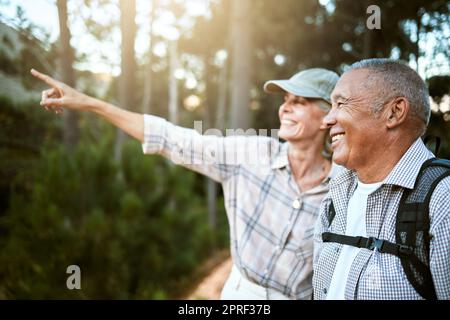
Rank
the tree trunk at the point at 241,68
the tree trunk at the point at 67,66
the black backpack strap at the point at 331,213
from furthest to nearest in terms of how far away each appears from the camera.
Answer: the tree trunk at the point at 241,68
the tree trunk at the point at 67,66
the black backpack strap at the point at 331,213

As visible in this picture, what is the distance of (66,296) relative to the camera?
13.3ft

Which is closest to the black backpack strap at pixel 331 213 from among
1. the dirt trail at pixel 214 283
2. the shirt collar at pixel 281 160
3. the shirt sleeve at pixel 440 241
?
the shirt sleeve at pixel 440 241

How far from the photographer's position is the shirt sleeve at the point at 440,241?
1.32 m

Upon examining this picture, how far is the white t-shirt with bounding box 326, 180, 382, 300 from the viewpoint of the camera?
5.15ft

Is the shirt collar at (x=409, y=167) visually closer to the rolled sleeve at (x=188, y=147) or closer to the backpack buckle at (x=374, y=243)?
the backpack buckle at (x=374, y=243)

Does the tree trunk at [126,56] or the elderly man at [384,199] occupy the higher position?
the tree trunk at [126,56]

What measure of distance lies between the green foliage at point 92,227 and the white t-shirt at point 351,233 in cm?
317

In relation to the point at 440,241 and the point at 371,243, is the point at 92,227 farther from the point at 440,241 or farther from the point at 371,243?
the point at 440,241

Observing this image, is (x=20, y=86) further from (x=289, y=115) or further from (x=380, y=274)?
(x=380, y=274)

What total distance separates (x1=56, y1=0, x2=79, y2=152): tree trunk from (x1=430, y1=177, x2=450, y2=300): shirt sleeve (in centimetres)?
225

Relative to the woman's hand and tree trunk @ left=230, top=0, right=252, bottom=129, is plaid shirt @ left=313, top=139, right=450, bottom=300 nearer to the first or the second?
the woman's hand

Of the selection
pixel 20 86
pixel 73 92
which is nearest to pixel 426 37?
pixel 73 92

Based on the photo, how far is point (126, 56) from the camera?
4.24m

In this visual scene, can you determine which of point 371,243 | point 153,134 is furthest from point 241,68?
point 371,243
